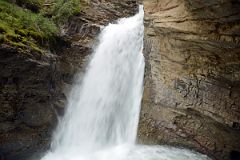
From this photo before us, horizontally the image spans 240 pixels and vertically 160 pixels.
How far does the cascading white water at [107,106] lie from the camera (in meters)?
10.3

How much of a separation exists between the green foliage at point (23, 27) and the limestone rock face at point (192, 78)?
3.53m

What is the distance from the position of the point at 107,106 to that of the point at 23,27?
384cm

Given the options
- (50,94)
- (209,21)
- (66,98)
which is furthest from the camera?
(66,98)

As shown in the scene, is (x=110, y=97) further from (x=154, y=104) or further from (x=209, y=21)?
(x=209, y=21)

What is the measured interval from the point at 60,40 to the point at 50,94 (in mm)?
2336

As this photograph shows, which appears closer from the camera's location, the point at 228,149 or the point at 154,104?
the point at 228,149

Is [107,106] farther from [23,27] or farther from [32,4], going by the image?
[32,4]

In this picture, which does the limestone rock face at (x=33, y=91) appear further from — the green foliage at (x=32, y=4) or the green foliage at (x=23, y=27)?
the green foliage at (x=32, y=4)

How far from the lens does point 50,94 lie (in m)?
10.3

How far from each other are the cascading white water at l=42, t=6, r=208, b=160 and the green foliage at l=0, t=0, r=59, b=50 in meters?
2.00

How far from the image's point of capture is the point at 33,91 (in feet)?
32.1

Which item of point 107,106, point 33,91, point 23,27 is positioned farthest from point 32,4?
point 107,106

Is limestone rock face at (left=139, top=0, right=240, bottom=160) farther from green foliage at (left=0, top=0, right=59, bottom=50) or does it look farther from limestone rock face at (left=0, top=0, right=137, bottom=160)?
green foliage at (left=0, top=0, right=59, bottom=50)

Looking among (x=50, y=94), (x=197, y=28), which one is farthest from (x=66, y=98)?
(x=197, y=28)
